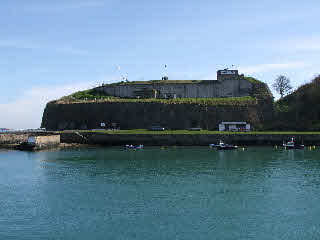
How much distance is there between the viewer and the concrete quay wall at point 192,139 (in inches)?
2977

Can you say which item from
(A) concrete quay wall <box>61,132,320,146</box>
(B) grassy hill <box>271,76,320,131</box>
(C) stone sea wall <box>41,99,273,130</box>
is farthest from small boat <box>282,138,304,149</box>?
(C) stone sea wall <box>41,99,273,130</box>

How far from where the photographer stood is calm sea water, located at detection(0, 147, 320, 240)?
81.3ft

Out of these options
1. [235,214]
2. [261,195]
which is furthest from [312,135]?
[235,214]

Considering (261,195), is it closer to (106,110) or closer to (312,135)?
(312,135)

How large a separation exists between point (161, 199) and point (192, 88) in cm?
7615

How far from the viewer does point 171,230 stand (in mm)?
24609

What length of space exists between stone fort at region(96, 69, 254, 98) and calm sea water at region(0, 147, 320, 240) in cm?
5104

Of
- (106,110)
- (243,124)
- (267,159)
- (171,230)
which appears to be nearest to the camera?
(171,230)

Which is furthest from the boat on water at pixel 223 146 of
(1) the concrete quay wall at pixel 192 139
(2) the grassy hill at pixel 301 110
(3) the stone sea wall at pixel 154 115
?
(2) the grassy hill at pixel 301 110

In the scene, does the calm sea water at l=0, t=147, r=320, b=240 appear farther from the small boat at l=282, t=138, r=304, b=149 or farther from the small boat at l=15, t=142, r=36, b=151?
the small boat at l=15, t=142, r=36, b=151

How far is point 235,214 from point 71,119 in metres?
76.7

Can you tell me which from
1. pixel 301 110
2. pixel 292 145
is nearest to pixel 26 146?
pixel 292 145

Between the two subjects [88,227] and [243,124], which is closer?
[88,227]

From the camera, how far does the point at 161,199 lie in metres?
32.1
